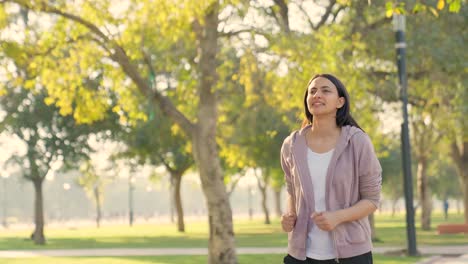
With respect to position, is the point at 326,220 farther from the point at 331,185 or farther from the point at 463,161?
the point at 463,161

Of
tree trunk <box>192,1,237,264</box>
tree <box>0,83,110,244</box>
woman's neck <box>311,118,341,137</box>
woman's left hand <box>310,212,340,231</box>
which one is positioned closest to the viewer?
woman's left hand <box>310,212,340,231</box>

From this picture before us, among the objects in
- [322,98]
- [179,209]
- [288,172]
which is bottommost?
[288,172]

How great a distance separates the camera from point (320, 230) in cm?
412

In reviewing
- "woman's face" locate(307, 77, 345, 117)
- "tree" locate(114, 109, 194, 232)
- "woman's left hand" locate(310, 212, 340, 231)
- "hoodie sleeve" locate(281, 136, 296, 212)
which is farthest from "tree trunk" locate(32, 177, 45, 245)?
"woman's left hand" locate(310, 212, 340, 231)

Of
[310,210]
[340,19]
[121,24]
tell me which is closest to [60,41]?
[121,24]

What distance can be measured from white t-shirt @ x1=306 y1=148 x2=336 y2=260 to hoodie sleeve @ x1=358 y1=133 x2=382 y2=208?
0.15 m

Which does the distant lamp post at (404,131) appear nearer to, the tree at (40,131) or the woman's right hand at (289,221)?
the woman's right hand at (289,221)

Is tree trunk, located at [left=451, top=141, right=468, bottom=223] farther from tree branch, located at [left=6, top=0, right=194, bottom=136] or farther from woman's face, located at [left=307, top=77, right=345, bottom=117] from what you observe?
woman's face, located at [left=307, top=77, right=345, bottom=117]

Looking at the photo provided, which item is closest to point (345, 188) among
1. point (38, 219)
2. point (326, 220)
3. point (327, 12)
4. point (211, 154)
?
point (326, 220)

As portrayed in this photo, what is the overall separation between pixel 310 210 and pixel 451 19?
69.6ft

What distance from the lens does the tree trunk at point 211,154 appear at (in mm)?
17906

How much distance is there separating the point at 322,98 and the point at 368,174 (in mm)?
423

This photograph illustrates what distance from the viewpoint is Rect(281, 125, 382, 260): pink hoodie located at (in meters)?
4.09

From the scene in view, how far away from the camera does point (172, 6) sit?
15.4 m
